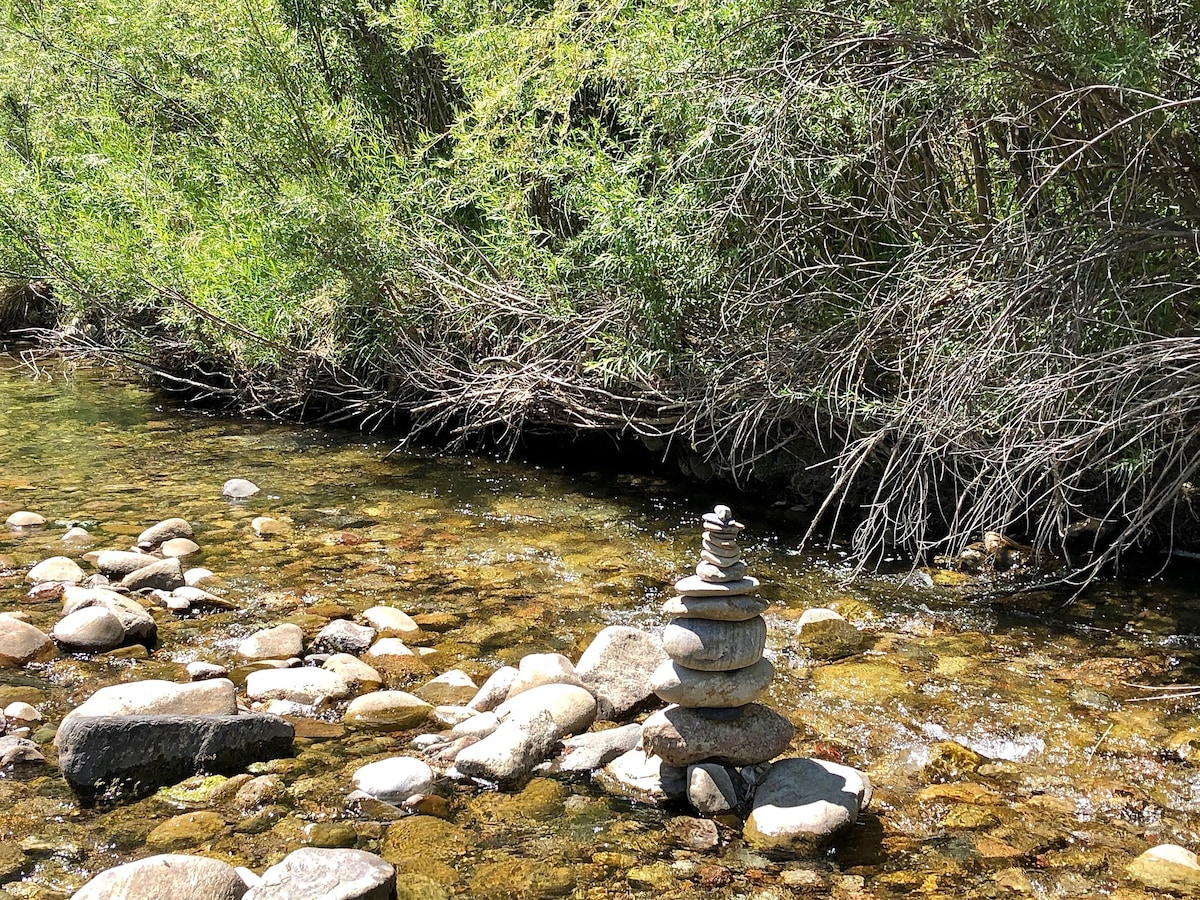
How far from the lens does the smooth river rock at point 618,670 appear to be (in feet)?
14.6

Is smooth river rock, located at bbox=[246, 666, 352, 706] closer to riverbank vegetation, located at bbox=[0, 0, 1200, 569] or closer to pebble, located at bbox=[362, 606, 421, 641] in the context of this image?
pebble, located at bbox=[362, 606, 421, 641]

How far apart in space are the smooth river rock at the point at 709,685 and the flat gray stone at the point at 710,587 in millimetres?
269

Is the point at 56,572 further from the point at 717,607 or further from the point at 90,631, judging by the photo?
the point at 717,607

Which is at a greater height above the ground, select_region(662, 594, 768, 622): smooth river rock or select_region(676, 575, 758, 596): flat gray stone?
select_region(676, 575, 758, 596): flat gray stone

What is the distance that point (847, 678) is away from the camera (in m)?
4.75

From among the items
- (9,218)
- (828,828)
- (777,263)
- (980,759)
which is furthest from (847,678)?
(9,218)

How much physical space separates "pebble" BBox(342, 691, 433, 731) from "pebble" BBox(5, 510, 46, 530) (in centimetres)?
365

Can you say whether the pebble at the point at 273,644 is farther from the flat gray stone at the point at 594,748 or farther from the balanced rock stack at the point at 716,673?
the balanced rock stack at the point at 716,673

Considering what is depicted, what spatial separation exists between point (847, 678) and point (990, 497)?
108cm

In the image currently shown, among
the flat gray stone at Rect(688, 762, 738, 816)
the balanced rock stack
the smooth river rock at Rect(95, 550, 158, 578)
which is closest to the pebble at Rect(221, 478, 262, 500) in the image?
the smooth river rock at Rect(95, 550, 158, 578)

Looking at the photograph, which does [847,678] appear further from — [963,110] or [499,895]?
[963,110]

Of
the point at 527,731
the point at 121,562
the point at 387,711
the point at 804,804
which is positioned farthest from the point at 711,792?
the point at 121,562

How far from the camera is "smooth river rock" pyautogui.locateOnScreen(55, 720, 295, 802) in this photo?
3.63m

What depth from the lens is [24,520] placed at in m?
6.98
